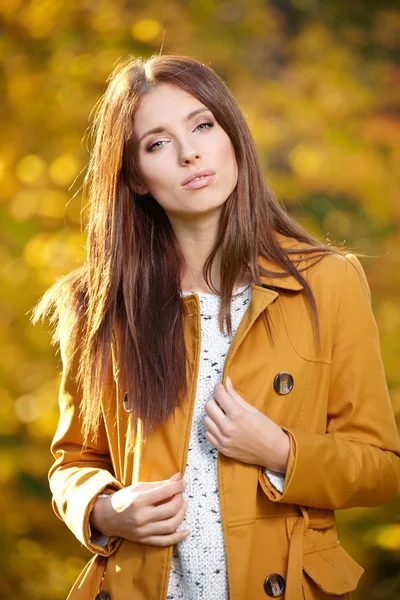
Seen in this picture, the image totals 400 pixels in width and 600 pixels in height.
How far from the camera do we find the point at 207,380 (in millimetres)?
2113

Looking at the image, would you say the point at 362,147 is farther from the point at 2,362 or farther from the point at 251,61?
the point at 2,362

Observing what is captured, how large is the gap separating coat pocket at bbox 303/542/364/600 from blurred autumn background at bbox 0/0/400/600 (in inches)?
77.4

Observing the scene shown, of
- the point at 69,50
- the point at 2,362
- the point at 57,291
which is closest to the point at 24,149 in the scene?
the point at 69,50

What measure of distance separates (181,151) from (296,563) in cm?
108

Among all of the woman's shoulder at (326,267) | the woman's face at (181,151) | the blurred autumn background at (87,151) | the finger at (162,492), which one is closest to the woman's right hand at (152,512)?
the finger at (162,492)

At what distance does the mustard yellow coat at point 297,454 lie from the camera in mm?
1950

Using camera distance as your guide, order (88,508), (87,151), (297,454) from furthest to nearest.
Answer: 1. (87,151)
2. (88,508)
3. (297,454)

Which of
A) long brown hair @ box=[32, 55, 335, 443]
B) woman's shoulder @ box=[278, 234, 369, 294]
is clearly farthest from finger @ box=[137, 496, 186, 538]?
woman's shoulder @ box=[278, 234, 369, 294]

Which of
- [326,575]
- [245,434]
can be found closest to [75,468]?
[245,434]

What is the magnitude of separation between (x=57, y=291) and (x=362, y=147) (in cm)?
212

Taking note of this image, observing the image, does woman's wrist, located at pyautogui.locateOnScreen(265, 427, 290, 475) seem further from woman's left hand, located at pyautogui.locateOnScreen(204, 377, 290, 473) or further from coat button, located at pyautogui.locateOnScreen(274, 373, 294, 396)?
coat button, located at pyautogui.locateOnScreen(274, 373, 294, 396)

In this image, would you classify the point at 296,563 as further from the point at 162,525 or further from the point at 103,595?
the point at 103,595

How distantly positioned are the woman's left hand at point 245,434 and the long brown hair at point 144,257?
17 centimetres

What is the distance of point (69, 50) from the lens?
412 centimetres
